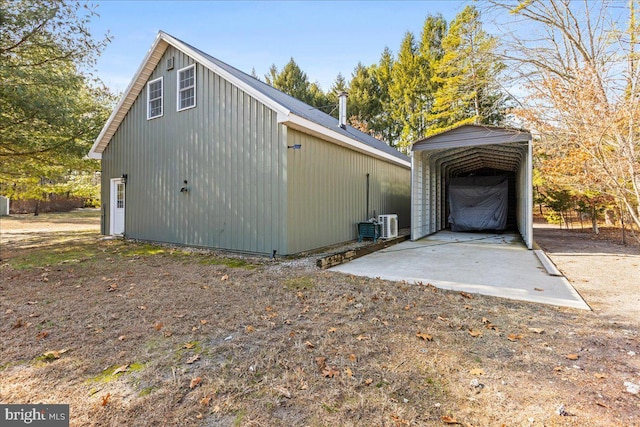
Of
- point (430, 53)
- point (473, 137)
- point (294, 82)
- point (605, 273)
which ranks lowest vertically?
point (605, 273)

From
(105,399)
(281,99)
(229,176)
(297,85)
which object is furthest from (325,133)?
(297,85)

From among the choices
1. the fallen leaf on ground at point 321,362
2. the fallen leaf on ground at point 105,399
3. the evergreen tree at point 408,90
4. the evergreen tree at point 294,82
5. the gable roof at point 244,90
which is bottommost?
the fallen leaf on ground at point 105,399

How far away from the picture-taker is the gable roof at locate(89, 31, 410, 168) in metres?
6.09

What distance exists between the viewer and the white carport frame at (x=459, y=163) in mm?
7535

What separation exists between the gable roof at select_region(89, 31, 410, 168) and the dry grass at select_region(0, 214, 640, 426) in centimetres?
345

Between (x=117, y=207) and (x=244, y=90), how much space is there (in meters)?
6.27

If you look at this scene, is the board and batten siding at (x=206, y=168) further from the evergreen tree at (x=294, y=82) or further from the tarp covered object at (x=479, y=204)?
the evergreen tree at (x=294, y=82)

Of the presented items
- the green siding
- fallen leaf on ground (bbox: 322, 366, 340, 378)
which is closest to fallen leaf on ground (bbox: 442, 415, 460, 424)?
fallen leaf on ground (bbox: 322, 366, 340, 378)

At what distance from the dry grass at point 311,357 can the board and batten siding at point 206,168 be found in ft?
7.93

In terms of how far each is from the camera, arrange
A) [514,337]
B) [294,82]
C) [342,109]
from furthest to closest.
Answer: [294,82]
[342,109]
[514,337]

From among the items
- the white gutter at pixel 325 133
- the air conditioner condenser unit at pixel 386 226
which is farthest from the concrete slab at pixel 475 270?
the white gutter at pixel 325 133

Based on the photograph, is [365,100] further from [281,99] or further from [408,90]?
[281,99]

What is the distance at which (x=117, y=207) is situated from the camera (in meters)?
9.80

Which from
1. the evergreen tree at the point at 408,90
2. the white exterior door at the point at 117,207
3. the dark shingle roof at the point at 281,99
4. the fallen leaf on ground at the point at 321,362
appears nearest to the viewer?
the fallen leaf on ground at the point at 321,362
